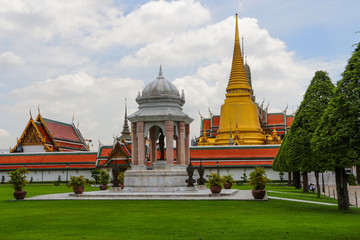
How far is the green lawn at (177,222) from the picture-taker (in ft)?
38.2

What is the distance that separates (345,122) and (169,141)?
13.6 meters

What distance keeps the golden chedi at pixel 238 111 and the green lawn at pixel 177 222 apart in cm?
5116

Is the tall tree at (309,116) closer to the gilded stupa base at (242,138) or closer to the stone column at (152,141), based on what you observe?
the stone column at (152,141)

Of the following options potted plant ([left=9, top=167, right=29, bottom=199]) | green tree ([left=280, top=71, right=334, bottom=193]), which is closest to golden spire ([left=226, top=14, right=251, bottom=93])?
green tree ([left=280, top=71, right=334, bottom=193])

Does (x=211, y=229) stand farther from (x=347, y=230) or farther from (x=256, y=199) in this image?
(x=256, y=199)

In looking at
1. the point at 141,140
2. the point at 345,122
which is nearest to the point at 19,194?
the point at 141,140

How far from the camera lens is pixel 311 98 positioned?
23453 mm

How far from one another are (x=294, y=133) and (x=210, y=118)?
60.7 metres

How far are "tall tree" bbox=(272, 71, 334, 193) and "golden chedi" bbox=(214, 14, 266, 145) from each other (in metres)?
45.8

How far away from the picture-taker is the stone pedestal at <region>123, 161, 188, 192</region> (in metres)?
25.8

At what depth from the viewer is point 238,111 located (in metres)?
72.8

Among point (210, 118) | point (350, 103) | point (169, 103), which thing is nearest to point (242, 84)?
point (210, 118)

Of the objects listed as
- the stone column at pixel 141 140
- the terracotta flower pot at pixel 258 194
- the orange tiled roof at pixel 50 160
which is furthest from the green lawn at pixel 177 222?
the orange tiled roof at pixel 50 160

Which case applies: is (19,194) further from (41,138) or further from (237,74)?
(237,74)
